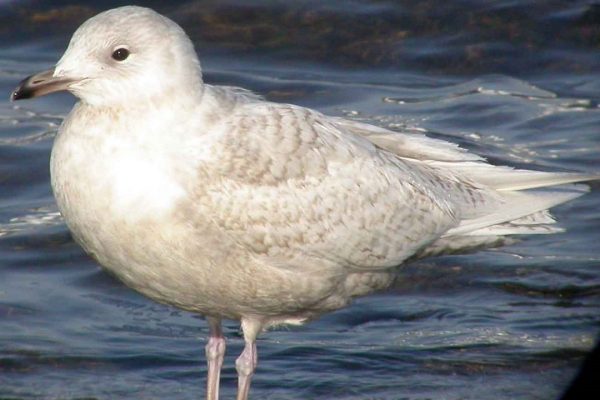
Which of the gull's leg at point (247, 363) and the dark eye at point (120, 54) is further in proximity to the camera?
the gull's leg at point (247, 363)

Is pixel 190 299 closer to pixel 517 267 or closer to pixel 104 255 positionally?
pixel 104 255

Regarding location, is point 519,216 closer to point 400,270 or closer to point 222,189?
point 400,270

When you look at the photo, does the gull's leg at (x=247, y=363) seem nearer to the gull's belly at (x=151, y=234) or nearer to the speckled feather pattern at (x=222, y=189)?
the speckled feather pattern at (x=222, y=189)

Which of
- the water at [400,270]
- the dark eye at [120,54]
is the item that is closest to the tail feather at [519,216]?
the water at [400,270]

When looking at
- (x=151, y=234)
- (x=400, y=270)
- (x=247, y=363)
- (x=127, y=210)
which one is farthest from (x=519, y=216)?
(x=127, y=210)

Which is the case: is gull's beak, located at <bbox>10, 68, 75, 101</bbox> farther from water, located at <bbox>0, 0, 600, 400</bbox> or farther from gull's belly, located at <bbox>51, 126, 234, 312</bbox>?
water, located at <bbox>0, 0, 600, 400</bbox>

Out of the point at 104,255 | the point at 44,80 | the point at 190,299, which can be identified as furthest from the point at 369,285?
the point at 44,80
